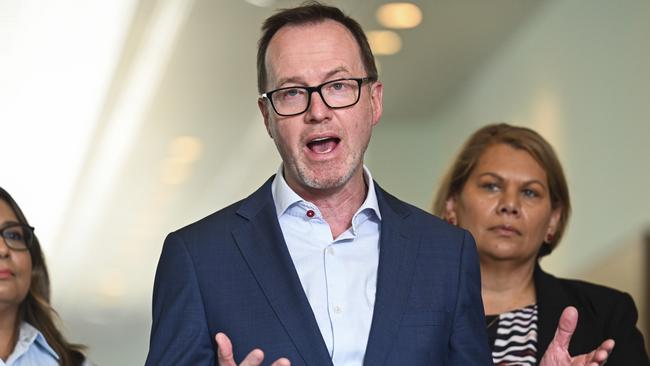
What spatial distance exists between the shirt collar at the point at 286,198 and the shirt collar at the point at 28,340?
116 centimetres

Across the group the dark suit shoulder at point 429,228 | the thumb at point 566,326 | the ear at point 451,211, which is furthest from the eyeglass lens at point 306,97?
the ear at point 451,211

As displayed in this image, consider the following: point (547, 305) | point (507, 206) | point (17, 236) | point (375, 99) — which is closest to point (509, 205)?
point (507, 206)

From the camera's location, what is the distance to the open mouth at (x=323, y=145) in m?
2.37

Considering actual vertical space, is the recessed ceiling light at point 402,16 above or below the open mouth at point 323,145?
above

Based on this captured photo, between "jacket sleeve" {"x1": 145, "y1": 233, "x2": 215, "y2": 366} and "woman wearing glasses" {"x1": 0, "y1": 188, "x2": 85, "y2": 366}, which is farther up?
"jacket sleeve" {"x1": 145, "y1": 233, "x2": 215, "y2": 366}

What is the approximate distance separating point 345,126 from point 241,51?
8.62 ft

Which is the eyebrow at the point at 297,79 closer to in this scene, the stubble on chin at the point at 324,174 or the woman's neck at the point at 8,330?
the stubble on chin at the point at 324,174

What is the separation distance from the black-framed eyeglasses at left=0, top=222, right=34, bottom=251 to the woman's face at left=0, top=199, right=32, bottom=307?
0.01 m

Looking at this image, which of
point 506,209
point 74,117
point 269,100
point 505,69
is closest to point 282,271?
point 269,100

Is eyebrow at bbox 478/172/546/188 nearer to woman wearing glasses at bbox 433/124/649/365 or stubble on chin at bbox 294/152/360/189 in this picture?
woman wearing glasses at bbox 433/124/649/365

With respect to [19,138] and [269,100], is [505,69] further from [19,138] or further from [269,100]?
[269,100]

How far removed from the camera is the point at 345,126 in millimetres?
2377

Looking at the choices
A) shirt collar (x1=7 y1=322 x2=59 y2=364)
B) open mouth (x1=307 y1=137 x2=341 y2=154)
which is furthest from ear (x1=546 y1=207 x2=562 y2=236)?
shirt collar (x1=7 y1=322 x2=59 y2=364)

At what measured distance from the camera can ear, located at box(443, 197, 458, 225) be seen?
3.71 m
